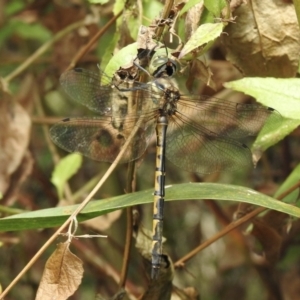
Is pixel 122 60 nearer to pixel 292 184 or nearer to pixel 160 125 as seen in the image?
pixel 160 125

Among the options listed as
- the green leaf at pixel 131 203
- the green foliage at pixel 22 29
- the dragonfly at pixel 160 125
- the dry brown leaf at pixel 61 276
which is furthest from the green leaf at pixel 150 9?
the green foliage at pixel 22 29

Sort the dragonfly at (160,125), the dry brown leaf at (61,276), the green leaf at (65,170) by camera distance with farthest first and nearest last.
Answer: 1. the green leaf at (65,170)
2. the dragonfly at (160,125)
3. the dry brown leaf at (61,276)

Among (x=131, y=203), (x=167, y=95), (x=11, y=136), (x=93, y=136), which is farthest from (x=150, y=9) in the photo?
(x=11, y=136)

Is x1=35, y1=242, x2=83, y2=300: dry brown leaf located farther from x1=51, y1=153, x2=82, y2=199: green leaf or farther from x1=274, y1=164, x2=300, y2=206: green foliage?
x1=51, y1=153, x2=82, y2=199: green leaf

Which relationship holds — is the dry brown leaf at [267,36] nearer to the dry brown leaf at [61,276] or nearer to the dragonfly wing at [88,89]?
the dragonfly wing at [88,89]

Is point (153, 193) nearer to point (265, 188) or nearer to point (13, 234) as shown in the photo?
point (265, 188)

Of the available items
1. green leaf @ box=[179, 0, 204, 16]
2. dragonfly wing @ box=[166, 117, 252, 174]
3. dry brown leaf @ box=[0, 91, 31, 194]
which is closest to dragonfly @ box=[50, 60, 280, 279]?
dragonfly wing @ box=[166, 117, 252, 174]

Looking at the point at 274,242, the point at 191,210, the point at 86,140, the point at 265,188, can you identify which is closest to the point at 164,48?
the point at 86,140
